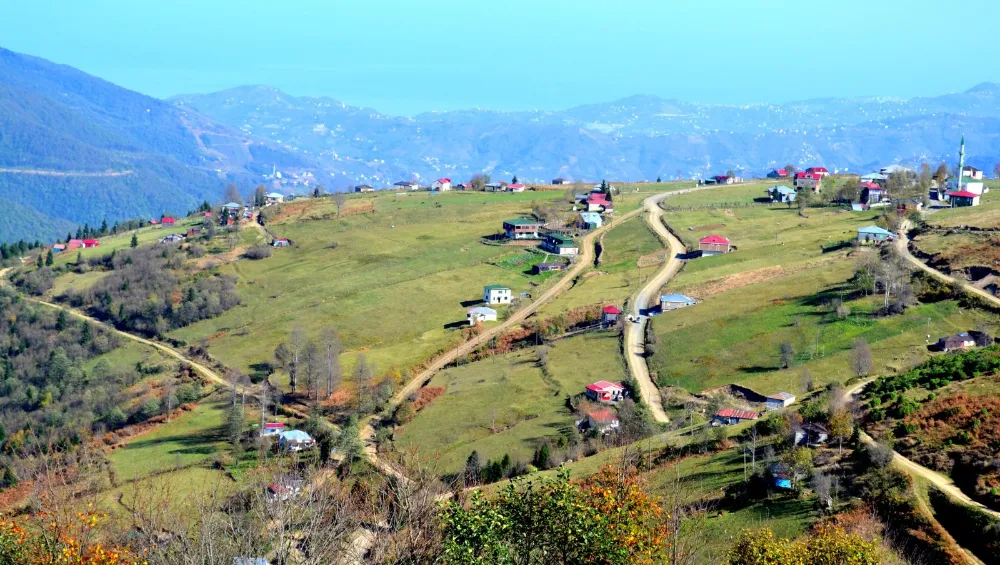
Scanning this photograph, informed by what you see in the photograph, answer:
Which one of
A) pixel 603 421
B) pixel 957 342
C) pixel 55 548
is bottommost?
pixel 603 421

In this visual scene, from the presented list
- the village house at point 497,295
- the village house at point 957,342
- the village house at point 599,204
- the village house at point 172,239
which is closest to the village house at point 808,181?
the village house at point 599,204

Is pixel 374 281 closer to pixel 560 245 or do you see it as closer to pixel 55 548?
pixel 560 245

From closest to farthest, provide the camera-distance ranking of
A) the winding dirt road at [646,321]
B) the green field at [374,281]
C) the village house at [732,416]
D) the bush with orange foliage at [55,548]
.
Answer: the bush with orange foliage at [55,548], the village house at [732,416], the winding dirt road at [646,321], the green field at [374,281]

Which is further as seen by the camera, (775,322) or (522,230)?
(522,230)

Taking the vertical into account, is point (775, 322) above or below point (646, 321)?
above

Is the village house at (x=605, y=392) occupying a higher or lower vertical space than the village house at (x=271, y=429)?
higher

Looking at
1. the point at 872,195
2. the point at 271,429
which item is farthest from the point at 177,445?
the point at 872,195

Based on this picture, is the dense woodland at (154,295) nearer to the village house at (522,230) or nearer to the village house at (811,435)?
the village house at (522,230)

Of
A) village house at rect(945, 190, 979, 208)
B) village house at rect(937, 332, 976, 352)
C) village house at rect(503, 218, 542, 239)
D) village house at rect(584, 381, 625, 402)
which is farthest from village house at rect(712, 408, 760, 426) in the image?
village house at rect(945, 190, 979, 208)
